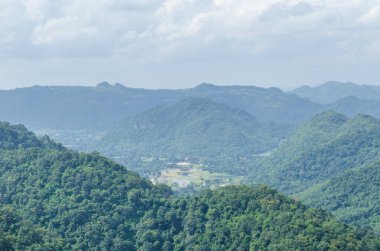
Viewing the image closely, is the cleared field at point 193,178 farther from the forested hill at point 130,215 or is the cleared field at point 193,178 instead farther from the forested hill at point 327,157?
the forested hill at point 130,215

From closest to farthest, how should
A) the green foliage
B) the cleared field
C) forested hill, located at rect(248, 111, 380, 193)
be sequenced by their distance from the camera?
the green foliage, forested hill, located at rect(248, 111, 380, 193), the cleared field

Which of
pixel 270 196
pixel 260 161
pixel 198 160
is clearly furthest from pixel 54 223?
pixel 198 160

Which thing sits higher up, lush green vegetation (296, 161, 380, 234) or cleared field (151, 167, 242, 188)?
lush green vegetation (296, 161, 380, 234)

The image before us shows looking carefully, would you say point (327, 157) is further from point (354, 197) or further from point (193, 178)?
point (354, 197)

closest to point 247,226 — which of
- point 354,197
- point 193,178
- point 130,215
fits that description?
point 130,215

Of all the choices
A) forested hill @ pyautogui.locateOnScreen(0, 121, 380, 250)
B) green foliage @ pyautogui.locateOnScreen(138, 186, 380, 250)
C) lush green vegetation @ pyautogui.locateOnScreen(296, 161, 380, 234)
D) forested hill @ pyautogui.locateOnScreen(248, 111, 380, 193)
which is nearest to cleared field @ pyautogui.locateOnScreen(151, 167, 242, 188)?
forested hill @ pyautogui.locateOnScreen(248, 111, 380, 193)

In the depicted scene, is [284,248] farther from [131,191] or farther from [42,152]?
[42,152]

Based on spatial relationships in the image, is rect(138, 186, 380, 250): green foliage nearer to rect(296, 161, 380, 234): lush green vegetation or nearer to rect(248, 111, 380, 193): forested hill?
rect(296, 161, 380, 234): lush green vegetation

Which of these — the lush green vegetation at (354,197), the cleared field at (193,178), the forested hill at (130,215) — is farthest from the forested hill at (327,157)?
the forested hill at (130,215)
